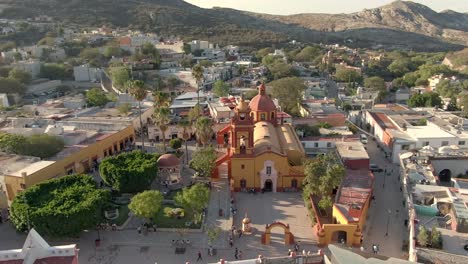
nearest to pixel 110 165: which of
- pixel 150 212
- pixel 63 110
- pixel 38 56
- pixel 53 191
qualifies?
pixel 53 191

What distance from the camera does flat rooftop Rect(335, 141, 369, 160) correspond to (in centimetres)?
3925

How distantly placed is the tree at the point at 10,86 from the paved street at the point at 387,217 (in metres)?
62.8

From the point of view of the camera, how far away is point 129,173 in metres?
34.5

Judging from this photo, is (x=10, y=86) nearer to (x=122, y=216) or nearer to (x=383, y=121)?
(x=122, y=216)

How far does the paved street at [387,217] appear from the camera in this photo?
29.2 m

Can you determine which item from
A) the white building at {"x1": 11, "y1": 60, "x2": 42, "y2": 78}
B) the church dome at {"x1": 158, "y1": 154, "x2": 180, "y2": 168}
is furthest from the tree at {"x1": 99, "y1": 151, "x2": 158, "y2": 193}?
the white building at {"x1": 11, "y1": 60, "x2": 42, "y2": 78}

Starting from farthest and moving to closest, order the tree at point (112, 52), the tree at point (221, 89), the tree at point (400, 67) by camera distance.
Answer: the tree at point (400, 67) → the tree at point (112, 52) → the tree at point (221, 89)

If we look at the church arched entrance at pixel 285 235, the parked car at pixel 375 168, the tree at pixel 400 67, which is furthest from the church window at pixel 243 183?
the tree at pixel 400 67

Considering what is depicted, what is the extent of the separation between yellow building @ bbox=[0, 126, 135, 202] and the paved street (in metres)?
27.7

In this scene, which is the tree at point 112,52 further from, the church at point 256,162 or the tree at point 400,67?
the church at point 256,162

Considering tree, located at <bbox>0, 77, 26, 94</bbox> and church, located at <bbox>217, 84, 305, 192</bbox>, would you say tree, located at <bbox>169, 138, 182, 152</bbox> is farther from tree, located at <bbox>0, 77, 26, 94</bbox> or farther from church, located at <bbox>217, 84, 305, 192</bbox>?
tree, located at <bbox>0, 77, 26, 94</bbox>

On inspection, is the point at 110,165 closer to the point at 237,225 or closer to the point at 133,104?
the point at 237,225

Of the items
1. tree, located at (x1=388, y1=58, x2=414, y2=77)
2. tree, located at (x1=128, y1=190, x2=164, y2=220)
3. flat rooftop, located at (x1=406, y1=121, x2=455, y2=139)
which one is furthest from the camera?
tree, located at (x1=388, y1=58, x2=414, y2=77)

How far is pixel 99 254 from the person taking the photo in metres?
28.3
